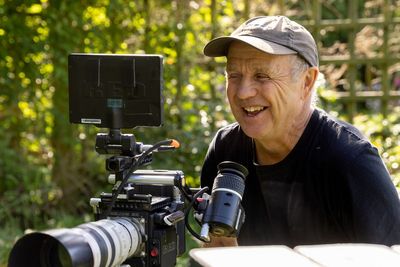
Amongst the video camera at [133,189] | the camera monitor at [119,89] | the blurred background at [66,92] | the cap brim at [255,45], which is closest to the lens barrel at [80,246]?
the video camera at [133,189]

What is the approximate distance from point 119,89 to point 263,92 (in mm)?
498

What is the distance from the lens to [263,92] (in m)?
2.71

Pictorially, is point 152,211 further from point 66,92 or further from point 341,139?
point 66,92

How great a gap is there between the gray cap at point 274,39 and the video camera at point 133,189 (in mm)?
398

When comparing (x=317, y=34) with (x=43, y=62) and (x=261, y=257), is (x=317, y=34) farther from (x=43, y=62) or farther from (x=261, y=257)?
(x=261, y=257)

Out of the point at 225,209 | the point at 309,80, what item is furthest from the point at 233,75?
the point at 225,209

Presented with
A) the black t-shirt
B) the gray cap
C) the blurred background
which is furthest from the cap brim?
the blurred background

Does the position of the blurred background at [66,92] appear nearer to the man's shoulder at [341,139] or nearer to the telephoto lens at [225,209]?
the man's shoulder at [341,139]

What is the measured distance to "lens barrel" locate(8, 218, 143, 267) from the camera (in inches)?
75.3

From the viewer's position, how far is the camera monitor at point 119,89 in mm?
2484

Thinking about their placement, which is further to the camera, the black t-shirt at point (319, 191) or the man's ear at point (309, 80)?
the man's ear at point (309, 80)

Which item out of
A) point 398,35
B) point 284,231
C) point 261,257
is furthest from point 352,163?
point 398,35

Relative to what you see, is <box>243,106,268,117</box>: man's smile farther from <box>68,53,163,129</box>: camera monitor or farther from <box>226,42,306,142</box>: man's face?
<box>68,53,163,129</box>: camera monitor

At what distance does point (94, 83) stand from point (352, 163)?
85 centimetres
